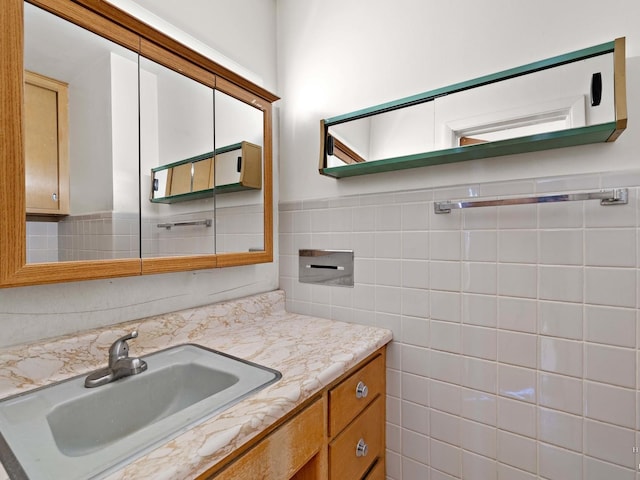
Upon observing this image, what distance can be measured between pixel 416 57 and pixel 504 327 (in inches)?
41.6

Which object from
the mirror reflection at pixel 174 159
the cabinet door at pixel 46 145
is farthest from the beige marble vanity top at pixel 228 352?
the cabinet door at pixel 46 145

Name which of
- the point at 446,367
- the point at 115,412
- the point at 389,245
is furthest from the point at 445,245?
the point at 115,412

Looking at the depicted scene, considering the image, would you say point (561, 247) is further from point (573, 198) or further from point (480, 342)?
point (480, 342)

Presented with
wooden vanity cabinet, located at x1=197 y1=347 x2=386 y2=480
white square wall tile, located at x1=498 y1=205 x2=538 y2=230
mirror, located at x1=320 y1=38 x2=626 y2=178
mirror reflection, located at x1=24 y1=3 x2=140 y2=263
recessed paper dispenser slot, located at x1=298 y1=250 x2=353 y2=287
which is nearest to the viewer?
wooden vanity cabinet, located at x1=197 y1=347 x2=386 y2=480

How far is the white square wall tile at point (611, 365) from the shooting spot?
0.91m

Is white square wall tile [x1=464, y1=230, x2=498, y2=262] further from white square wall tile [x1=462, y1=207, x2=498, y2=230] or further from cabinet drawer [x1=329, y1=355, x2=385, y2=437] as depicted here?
cabinet drawer [x1=329, y1=355, x2=385, y2=437]

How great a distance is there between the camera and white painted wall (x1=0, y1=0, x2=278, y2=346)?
858 millimetres

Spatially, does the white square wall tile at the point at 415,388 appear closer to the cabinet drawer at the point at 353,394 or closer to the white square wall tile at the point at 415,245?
the cabinet drawer at the point at 353,394

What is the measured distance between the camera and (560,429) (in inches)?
39.4

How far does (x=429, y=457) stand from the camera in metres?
1.21

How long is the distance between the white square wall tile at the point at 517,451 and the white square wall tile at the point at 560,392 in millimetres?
150

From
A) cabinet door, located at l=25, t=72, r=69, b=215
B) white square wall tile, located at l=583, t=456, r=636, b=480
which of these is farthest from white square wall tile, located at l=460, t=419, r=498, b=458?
cabinet door, located at l=25, t=72, r=69, b=215

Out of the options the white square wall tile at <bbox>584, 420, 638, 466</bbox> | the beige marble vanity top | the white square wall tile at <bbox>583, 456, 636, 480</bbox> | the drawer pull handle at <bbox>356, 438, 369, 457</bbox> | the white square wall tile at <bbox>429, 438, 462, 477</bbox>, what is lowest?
the white square wall tile at <bbox>429, 438, 462, 477</bbox>

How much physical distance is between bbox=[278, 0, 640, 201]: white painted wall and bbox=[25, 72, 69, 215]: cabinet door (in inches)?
36.5
